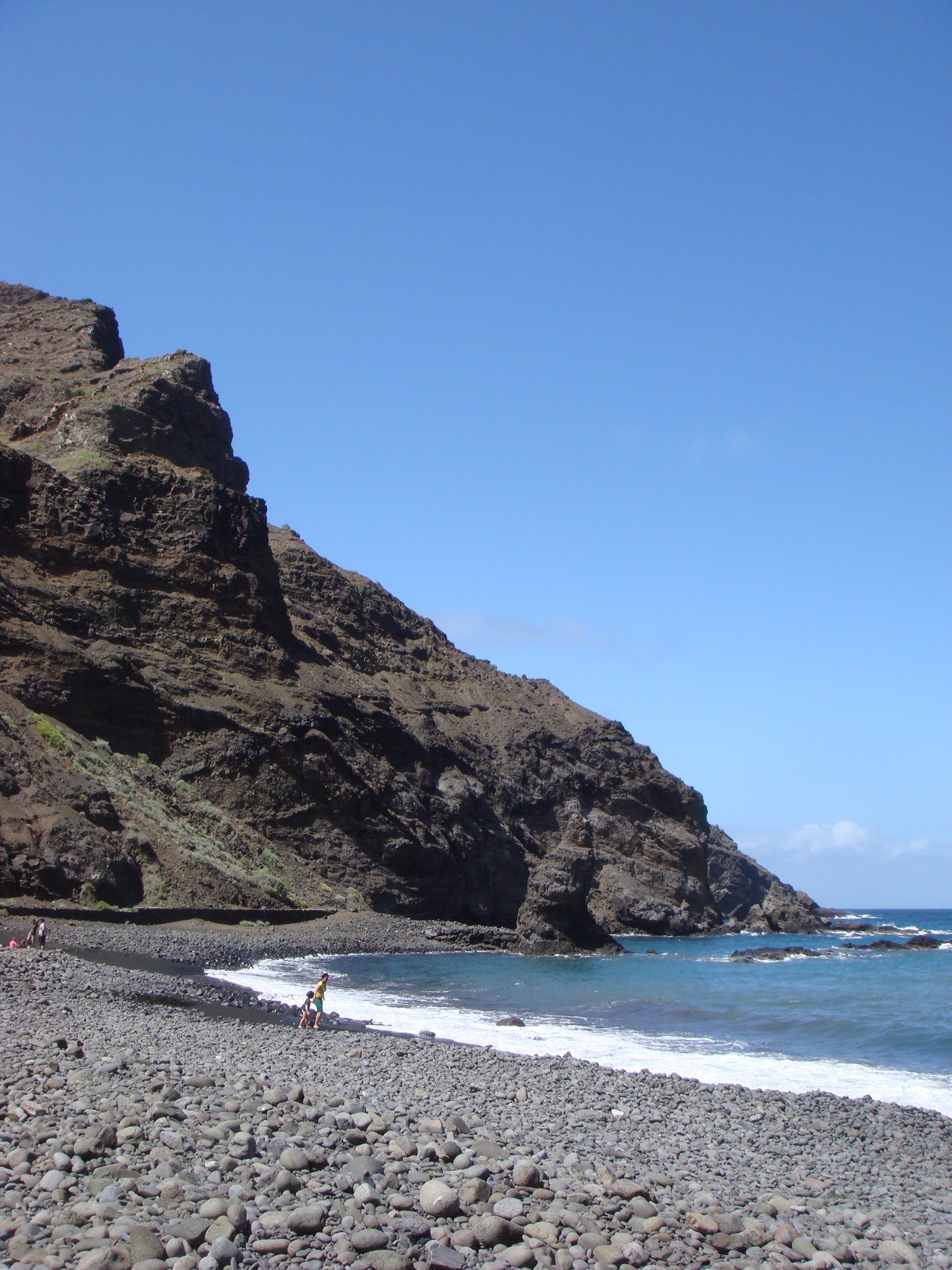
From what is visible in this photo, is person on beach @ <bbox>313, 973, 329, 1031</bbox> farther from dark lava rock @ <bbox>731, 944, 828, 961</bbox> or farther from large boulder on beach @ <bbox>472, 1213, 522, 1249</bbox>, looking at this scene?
dark lava rock @ <bbox>731, 944, 828, 961</bbox>

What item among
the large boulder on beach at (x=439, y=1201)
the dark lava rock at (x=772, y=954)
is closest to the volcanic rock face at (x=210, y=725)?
the dark lava rock at (x=772, y=954)

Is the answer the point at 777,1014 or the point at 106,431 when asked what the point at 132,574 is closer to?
the point at 106,431

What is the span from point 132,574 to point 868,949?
5667cm

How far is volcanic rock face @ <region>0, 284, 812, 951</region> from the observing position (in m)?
44.5

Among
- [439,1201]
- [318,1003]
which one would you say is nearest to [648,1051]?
[318,1003]

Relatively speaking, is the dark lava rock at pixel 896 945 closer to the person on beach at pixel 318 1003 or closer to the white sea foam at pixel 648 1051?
the white sea foam at pixel 648 1051

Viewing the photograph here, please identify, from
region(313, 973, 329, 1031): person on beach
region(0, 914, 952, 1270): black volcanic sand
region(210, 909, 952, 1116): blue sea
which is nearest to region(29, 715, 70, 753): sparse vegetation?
region(210, 909, 952, 1116): blue sea

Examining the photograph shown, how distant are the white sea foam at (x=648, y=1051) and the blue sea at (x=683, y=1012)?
55 mm

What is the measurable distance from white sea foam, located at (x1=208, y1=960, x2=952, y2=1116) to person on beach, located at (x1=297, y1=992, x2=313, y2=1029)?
228 centimetres

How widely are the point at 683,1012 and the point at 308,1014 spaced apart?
11545mm

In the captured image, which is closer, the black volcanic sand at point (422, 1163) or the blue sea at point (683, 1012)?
the black volcanic sand at point (422, 1163)

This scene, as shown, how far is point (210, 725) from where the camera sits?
5797cm

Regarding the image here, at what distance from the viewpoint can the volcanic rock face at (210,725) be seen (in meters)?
44.5

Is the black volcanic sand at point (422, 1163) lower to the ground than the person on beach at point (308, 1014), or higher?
higher
